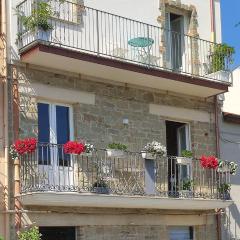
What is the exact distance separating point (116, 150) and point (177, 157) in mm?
1965

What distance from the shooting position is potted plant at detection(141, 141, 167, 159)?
1590 cm

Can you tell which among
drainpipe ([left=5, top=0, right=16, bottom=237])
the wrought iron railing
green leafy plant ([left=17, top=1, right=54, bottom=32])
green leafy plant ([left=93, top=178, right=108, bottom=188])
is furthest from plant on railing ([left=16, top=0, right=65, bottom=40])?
green leafy plant ([left=93, top=178, right=108, bottom=188])

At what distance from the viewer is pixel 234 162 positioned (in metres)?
18.8

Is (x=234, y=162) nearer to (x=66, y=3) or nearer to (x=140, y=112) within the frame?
(x=140, y=112)

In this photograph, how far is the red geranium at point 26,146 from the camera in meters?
13.9

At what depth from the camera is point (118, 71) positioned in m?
15.9

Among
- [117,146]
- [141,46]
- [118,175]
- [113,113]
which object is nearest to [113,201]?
[118,175]

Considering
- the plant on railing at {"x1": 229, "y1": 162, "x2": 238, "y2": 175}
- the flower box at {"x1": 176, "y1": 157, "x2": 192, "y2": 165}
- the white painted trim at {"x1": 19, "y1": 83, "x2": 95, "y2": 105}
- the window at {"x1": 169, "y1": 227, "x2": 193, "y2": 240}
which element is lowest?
the window at {"x1": 169, "y1": 227, "x2": 193, "y2": 240}

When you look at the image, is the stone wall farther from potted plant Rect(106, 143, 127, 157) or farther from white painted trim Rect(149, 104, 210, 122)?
potted plant Rect(106, 143, 127, 157)

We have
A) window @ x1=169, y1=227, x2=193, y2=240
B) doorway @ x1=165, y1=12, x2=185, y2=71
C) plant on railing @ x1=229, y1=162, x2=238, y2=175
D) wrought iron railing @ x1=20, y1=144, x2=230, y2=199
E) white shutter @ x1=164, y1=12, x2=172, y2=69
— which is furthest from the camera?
doorway @ x1=165, y1=12, x2=185, y2=71

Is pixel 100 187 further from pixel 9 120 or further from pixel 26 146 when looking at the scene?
pixel 9 120

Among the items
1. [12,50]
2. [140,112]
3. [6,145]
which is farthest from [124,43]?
[6,145]

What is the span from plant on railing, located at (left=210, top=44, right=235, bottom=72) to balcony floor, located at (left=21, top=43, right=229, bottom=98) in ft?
1.90

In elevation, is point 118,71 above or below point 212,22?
below
